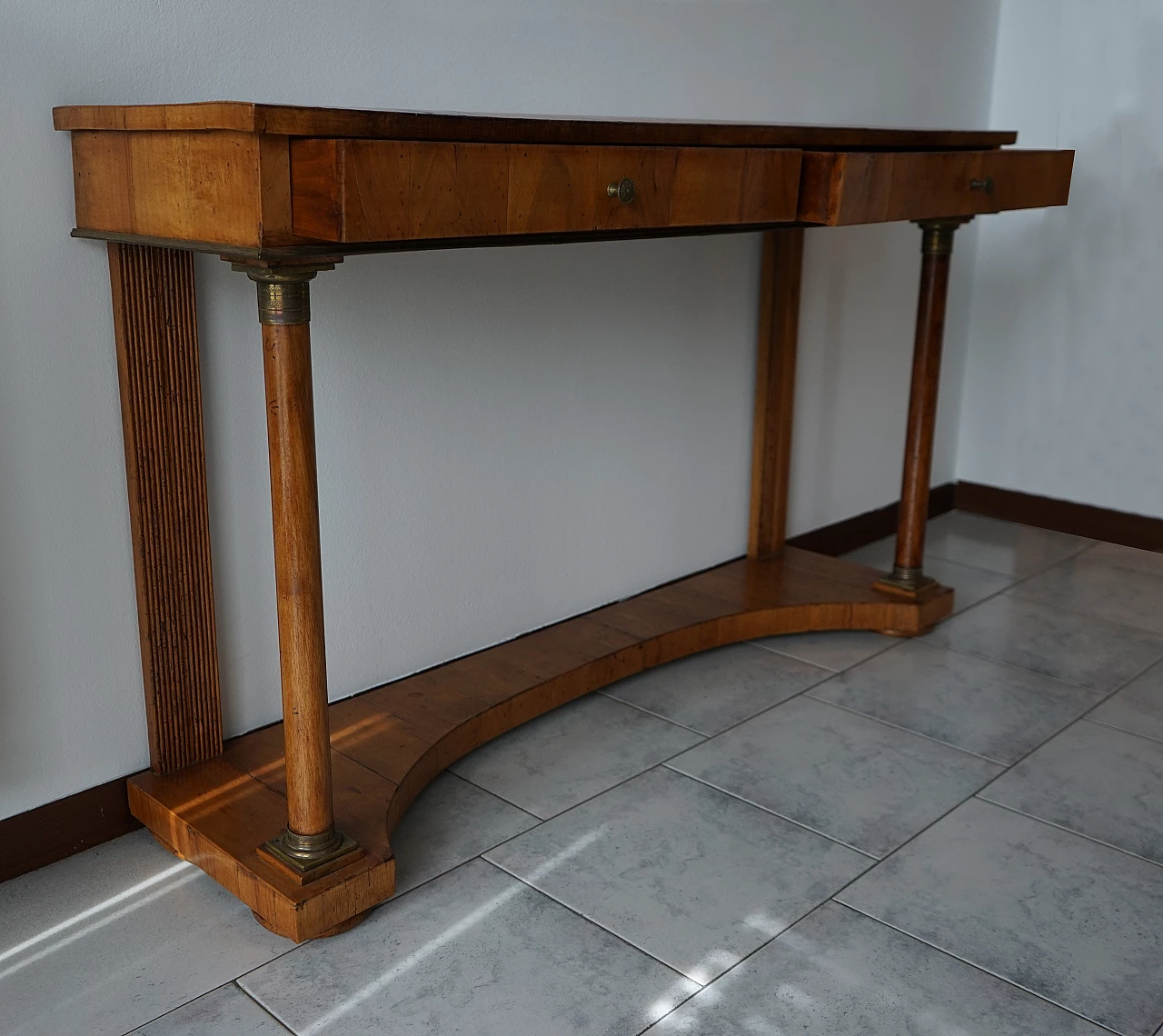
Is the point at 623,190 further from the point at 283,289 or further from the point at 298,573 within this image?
the point at 298,573

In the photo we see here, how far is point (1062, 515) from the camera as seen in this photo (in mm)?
3887

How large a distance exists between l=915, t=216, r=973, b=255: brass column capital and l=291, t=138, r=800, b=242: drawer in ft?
2.86

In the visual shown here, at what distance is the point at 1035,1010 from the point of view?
170 cm

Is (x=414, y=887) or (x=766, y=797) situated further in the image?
(x=766, y=797)

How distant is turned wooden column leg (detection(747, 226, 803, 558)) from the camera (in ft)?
10.0

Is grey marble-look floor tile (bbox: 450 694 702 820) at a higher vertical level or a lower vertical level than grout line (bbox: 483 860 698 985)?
lower

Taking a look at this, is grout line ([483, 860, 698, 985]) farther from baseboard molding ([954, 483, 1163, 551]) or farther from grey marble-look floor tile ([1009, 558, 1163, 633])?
baseboard molding ([954, 483, 1163, 551])

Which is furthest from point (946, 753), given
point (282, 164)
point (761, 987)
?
point (282, 164)

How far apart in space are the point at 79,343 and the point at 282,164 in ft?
1.96

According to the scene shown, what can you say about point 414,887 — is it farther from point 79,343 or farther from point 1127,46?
point 1127,46

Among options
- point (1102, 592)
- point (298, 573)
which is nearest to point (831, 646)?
Answer: point (1102, 592)

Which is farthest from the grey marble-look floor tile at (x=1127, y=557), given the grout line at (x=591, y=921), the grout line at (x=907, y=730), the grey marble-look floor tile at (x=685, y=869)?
the grout line at (x=591, y=921)

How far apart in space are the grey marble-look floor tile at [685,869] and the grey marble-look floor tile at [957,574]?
127 cm

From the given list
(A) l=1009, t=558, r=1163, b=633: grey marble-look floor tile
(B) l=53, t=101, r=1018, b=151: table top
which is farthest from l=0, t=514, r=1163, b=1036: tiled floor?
(B) l=53, t=101, r=1018, b=151: table top
